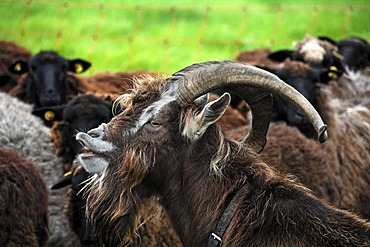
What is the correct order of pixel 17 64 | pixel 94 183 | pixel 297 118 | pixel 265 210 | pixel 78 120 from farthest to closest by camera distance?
pixel 17 64
pixel 297 118
pixel 78 120
pixel 94 183
pixel 265 210

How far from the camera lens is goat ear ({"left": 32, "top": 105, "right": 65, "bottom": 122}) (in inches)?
308

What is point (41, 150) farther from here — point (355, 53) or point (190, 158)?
point (355, 53)

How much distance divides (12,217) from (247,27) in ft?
39.9

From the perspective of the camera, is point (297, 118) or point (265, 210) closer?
point (265, 210)

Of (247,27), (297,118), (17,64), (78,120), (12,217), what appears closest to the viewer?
(12,217)

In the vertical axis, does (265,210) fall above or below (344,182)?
above

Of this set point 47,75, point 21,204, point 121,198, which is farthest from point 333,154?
point 121,198

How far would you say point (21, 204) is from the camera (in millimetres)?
6355

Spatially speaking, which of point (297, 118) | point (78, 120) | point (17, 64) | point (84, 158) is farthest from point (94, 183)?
point (17, 64)

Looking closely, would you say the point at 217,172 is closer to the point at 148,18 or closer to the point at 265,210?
the point at 265,210

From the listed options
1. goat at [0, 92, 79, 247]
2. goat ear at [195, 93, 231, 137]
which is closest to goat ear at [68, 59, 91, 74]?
goat at [0, 92, 79, 247]

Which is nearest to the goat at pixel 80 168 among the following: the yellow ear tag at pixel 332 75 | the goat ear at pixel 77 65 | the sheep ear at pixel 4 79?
the goat ear at pixel 77 65

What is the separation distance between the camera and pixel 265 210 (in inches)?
178

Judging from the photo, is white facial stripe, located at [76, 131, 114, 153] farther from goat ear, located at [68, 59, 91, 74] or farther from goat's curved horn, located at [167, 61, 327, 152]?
goat ear, located at [68, 59, 91, 74]
